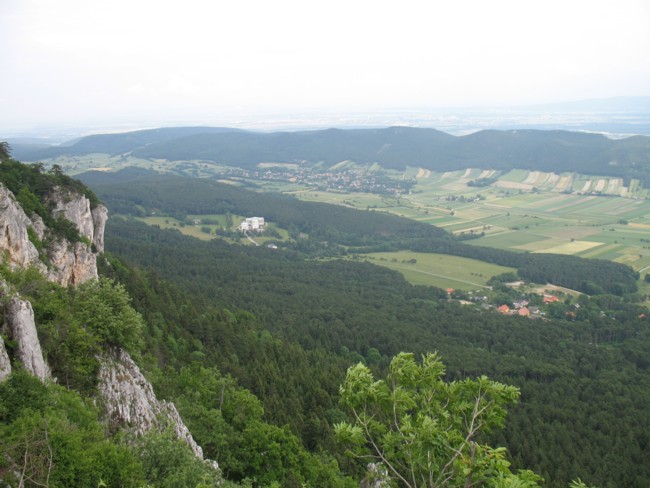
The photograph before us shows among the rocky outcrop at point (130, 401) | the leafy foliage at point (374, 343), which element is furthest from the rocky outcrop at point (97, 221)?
the rocky outcrop at point (130, 401)

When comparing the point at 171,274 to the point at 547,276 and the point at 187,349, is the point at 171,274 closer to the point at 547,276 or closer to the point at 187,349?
the point at 187,349

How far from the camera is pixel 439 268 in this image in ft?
420

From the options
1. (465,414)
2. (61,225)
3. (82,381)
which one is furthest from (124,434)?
(61,225)

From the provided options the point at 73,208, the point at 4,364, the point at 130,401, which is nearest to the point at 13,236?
the point at 130,401

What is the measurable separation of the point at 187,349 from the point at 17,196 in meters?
18.4

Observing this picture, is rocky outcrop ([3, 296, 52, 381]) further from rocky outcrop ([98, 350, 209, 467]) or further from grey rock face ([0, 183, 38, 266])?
grey rock face ([0, 183, 38, 266])

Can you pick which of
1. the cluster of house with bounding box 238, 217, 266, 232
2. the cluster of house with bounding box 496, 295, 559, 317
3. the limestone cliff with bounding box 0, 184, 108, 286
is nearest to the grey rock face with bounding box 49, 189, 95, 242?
the limestone cliff with bounding box 0, 184, 108, 286

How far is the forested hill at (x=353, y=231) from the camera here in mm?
119688

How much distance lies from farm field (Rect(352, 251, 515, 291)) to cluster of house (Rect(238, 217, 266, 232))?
40.5 m

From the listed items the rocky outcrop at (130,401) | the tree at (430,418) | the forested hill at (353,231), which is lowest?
the forested hill at (353,231)

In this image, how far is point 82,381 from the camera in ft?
68.1

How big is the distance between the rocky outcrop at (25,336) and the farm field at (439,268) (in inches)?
3981

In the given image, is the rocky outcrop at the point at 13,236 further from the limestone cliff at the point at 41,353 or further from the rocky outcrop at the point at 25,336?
the rocky outcrop at the point at 25,336

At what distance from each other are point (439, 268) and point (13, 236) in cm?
11037
